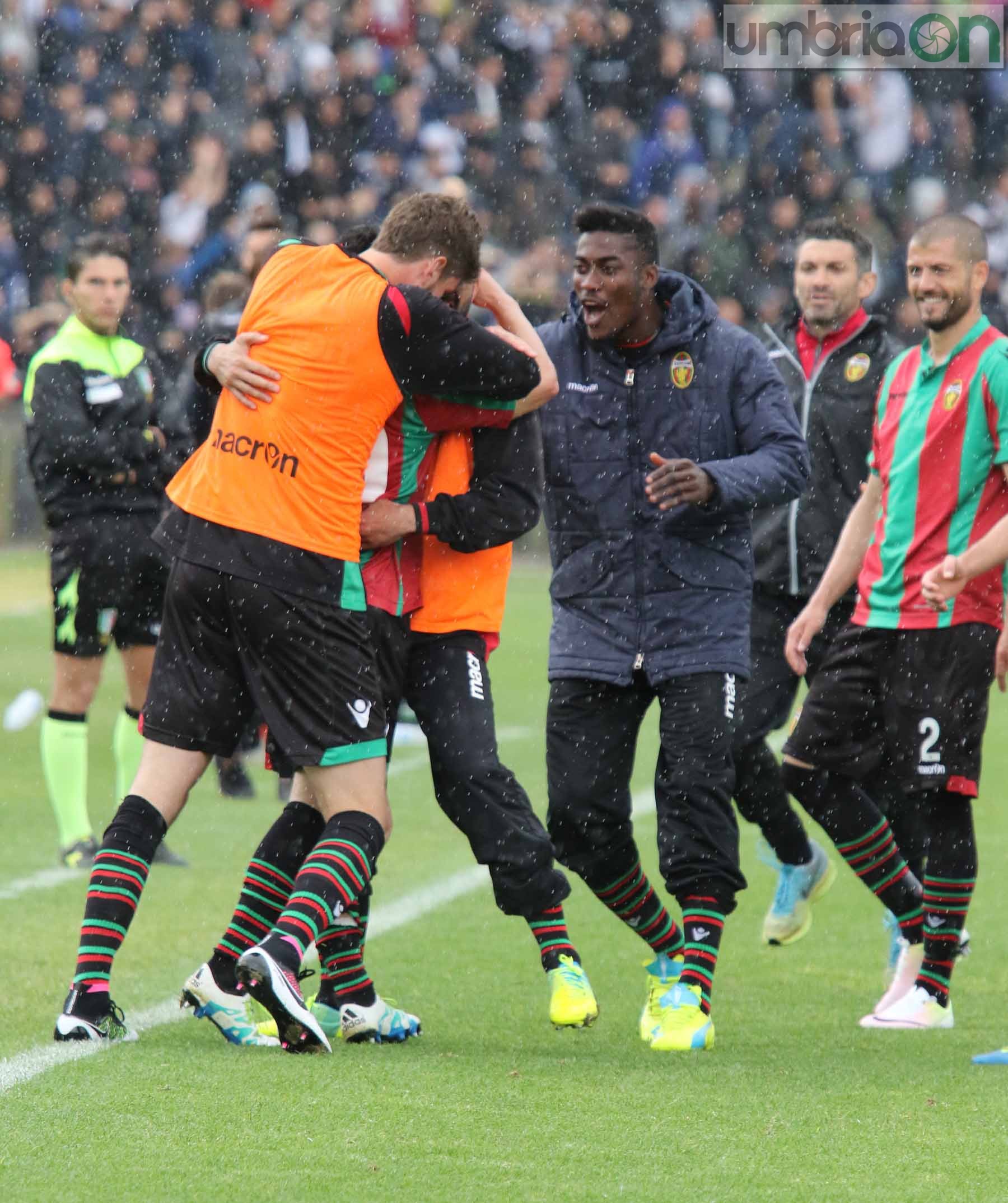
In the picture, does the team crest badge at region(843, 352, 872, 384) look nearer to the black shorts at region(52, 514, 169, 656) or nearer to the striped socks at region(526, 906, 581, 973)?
the striped socks at region(526, 906, 581, 973)

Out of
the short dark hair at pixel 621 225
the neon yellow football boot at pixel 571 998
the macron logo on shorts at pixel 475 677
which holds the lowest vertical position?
the neon yellow football boot at pixel 571 998

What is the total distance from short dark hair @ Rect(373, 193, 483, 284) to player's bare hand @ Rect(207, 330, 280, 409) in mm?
371

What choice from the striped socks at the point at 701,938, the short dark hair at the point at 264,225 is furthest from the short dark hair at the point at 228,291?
the striped socks at the point at 701,938

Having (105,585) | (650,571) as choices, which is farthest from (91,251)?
(650,571)

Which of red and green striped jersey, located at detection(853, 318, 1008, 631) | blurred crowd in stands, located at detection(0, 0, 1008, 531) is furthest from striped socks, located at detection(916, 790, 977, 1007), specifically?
blurred crowd in stands, located at detection(0, 0, 1008, 531)

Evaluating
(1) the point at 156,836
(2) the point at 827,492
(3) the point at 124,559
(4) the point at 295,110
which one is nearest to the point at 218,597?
(1) the point at 156,836

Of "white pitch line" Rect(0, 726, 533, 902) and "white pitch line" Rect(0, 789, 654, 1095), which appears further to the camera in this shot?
"white pitch line" Rect(0, 726, 533, 902)

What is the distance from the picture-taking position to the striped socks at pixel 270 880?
4707 mm

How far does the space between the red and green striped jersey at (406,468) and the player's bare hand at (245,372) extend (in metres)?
0.33

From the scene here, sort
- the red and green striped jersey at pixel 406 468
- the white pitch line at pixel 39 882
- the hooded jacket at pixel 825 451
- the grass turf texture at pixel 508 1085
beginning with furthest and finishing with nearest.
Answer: the white pitch line at pixel 39 882 < the hooded jacket at pixel 825 451 < the red and green striped jersey at pixel 406 468 < the grass turf texture at pixel 508 1085

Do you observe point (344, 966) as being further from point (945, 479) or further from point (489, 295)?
point (945, 479)

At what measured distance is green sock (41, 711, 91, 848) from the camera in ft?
24.1

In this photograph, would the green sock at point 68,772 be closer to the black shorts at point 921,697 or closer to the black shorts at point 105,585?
the black shorts at point 105,585

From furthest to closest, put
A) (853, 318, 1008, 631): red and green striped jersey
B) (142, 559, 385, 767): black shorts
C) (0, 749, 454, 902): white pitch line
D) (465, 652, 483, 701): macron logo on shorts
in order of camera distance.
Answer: (0, 749, 454, 902): white pitch line < (853, 318, 1008, 631): red and green striped jersey < (465, 652, 483, 701): macron logo on shorts < (142, 559, 385, 767): black shorts
